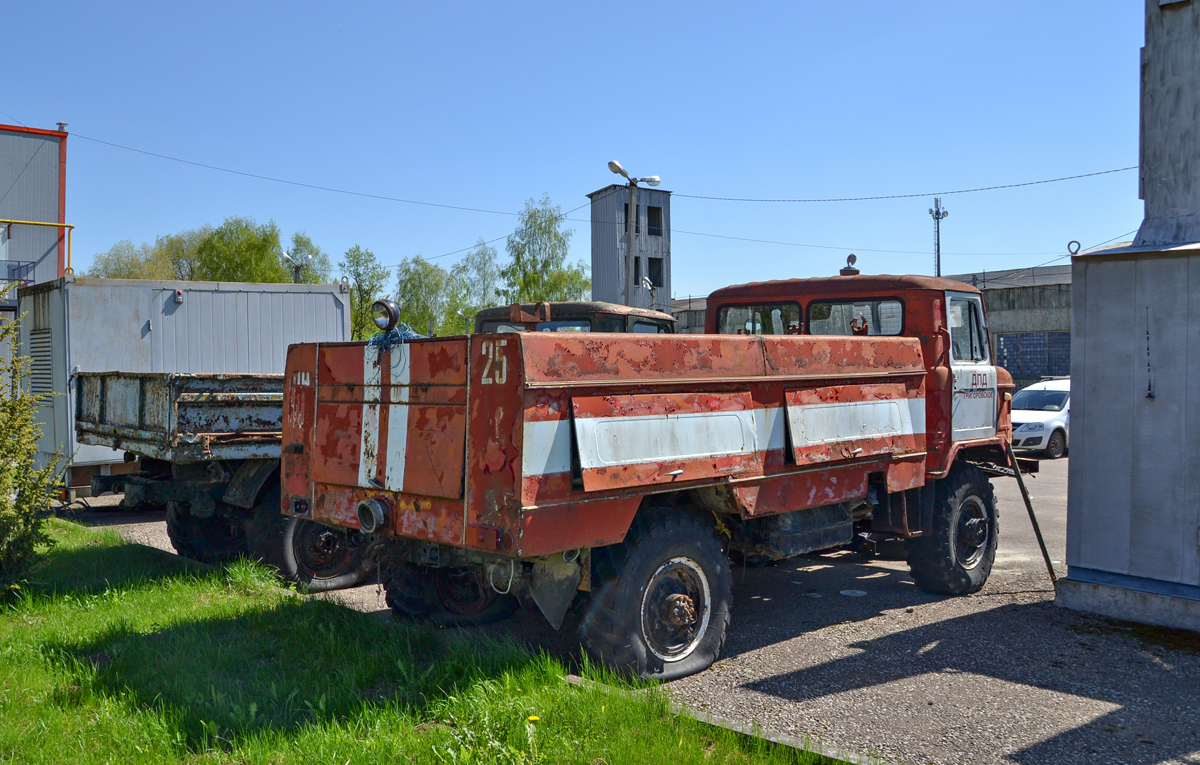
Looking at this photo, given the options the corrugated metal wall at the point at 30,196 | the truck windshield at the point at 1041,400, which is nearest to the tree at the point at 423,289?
the corrugated metal wall at the point at 30,196

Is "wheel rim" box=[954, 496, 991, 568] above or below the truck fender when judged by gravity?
below

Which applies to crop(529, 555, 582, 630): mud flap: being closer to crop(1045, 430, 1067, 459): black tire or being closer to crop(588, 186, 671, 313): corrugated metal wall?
crop(1045, 430, 1067, 459): black tire

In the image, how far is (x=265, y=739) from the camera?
4051mm

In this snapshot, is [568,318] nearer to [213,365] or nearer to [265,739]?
[213,365]

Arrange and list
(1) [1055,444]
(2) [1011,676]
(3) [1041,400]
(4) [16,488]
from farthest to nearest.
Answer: (3) [1041,400] < (1) [1055,444] < (4) [16,488] < (2) [1011,676]

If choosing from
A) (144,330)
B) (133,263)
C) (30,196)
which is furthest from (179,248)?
(144,330)

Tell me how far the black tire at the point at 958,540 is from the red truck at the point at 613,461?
28cm

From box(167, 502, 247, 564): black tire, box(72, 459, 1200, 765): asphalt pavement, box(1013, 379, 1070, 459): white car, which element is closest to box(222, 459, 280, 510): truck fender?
box(72, 459, 1200, 765): asphalt pavement

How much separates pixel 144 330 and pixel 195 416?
4.77m

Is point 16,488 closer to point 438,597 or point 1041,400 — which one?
point 438,597

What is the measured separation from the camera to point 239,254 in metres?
44.0

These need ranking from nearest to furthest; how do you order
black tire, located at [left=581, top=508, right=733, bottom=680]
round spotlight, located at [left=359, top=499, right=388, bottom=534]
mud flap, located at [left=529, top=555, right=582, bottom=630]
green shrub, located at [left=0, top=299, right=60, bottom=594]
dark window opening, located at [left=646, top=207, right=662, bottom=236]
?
1. mud flap, located at [left=529, top=555, right=582, bottom=630]
2. black tire, located at [left=581, top=508, right=733, bottom=680]
3. round spotlight, located at [left=359, top=499, right=388, bottom=534]
4. green shrub, located at [left=0, top=299, right=60, bottom=594]
5. dark window opening, located at [left=646, top=207, right=662, bottom=236]

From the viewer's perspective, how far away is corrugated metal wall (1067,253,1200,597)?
6.16 m

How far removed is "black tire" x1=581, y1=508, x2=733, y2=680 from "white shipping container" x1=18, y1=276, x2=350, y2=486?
7576mm
